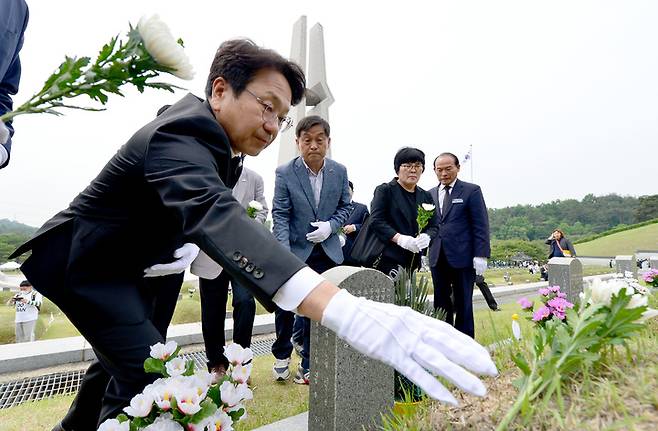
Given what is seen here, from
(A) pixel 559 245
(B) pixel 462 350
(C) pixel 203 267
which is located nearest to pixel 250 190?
(C) pixel 203 267

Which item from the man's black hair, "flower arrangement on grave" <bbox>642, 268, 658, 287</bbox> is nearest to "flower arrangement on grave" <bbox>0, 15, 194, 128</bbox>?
the man's black hair

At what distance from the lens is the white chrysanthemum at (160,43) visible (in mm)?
781

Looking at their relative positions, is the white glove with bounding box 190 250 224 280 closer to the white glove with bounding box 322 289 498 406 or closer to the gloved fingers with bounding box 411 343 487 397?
the white glove with bounding box 322 289 498 406

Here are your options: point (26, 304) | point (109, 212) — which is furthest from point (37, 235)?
point (26, 304)

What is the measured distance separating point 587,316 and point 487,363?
0.54 meters

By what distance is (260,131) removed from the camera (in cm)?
155

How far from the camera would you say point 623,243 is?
2933 centimetres

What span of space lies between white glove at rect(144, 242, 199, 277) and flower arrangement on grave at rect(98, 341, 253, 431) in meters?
0.83

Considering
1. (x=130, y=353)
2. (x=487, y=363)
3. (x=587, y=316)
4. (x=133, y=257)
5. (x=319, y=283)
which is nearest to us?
(x=487, y=363)

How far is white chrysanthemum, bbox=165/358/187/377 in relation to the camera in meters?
1.02

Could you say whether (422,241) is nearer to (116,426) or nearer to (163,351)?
(163,351)

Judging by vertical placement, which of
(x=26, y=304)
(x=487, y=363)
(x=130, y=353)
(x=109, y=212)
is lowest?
(x=26, y=304)

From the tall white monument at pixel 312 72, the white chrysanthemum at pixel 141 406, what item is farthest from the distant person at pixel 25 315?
the tall white monument at pixel 312 72

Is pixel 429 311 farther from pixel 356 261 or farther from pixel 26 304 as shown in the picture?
pixel 26 304
